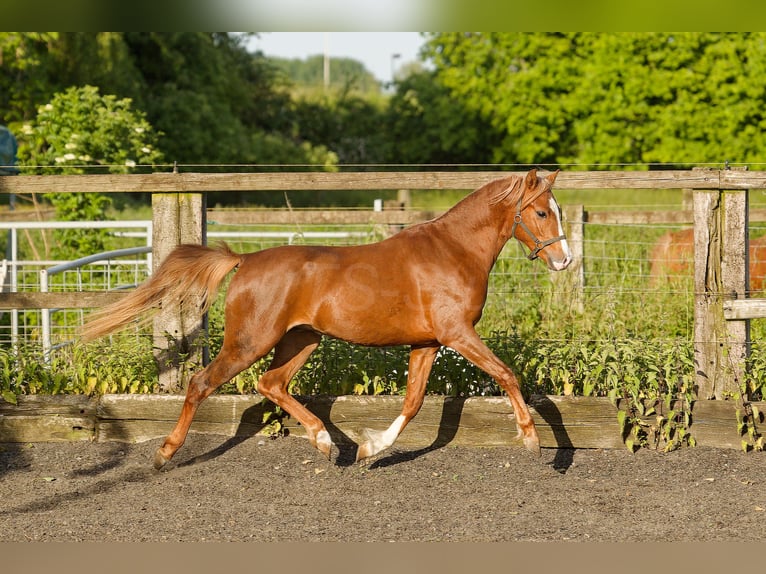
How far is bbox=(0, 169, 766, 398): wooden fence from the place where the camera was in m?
6.21

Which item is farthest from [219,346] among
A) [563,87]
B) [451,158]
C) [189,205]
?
[451,158]

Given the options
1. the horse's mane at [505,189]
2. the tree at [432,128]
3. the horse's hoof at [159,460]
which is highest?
the tree at [432,128]

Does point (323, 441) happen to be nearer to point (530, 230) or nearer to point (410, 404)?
point (410, 404)

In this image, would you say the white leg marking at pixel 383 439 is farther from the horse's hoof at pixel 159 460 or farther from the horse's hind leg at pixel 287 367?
the horse's hoof at pixel 159 460

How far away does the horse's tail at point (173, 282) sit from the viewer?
5633 mm

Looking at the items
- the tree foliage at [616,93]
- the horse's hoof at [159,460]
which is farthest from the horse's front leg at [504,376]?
the tree foliage at [616,93]

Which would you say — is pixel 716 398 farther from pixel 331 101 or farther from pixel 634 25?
pixel 331 101

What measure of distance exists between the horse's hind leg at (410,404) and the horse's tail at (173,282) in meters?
1.22

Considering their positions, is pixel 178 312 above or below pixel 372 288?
below

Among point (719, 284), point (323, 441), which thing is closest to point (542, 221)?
point (719, 284)

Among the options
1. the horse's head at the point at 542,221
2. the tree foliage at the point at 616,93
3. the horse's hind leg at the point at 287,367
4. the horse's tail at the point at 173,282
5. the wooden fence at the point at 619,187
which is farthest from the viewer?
the tree foliage at the point at 616,93

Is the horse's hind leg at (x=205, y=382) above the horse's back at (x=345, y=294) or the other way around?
the other way around

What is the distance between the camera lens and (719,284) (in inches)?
247

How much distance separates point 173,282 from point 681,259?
5.57m
